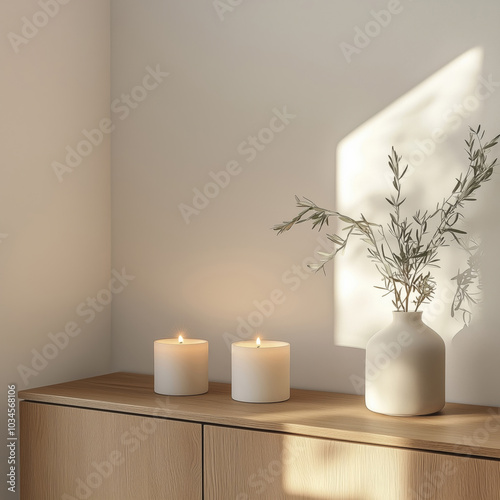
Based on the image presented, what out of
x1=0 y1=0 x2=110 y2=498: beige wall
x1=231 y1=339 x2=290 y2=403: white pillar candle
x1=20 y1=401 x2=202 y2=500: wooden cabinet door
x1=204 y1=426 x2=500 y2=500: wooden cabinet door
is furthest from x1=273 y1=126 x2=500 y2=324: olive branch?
x1=0 y1=0 x2=110 y2=498: beige wall

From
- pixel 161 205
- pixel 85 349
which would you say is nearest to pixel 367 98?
pixel 161 205

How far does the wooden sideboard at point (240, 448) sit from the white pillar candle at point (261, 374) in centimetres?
3

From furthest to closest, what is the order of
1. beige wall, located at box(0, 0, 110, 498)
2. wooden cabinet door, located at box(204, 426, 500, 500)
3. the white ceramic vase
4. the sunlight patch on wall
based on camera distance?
beige wall, located at box(0, 0, 110, 498) < the sunlight patch on wall < the white ceramic vase < wooden cabinet door, located at box(204, 426, 500, 500)

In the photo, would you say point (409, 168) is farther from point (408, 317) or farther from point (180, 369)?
point (180, 369)

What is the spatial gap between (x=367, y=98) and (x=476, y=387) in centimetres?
57

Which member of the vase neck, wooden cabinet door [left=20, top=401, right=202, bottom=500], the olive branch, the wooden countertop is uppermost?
the olive branch

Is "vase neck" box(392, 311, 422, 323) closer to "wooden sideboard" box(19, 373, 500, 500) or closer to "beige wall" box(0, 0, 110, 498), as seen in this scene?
"wooden sideboard" box(19, 373, 500, 500)

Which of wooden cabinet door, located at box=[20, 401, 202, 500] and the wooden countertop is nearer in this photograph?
the wooden countertop

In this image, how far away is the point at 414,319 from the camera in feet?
3.92

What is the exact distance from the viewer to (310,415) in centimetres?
120

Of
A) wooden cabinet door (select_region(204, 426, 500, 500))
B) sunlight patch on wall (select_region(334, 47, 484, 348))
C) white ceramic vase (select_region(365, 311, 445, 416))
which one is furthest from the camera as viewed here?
sunlight patch on wall (select_region(334, 47, 484, 348))

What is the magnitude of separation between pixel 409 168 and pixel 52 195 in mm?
747

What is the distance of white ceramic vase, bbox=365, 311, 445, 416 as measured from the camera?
3.82 ft

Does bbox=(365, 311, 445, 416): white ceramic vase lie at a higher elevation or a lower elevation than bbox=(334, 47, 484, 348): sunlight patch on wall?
lower
